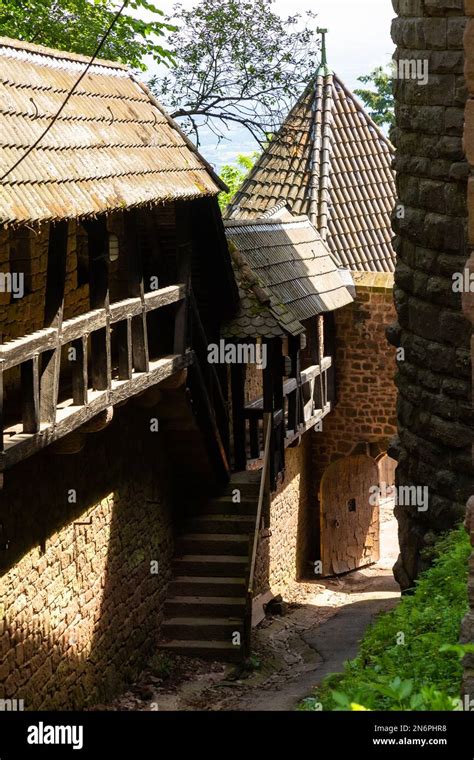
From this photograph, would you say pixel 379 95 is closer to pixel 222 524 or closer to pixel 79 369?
pixel 222 524

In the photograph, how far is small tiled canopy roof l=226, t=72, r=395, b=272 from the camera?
21625 millimetres

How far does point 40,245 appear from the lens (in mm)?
11078

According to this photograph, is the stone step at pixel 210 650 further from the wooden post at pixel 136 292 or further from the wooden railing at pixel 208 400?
the wooden post at pixel 136 292

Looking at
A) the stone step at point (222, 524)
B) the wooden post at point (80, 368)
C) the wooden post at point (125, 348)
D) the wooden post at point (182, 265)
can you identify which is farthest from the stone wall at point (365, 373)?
the wooden post at point (80, 368)

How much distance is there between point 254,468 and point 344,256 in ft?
18.6

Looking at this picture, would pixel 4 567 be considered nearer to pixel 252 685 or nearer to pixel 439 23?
pixel 252 685

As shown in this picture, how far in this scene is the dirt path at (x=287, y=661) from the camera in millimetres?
12789

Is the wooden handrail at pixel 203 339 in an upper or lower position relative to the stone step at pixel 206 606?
upper

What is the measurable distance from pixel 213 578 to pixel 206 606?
1.43 ft

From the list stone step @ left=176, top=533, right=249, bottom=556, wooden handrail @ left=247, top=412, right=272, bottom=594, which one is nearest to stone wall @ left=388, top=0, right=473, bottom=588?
wooden handrail @ left=247, top=412, right=272, bottom=594

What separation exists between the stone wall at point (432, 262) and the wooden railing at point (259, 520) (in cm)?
295

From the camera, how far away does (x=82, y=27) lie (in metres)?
21.0
